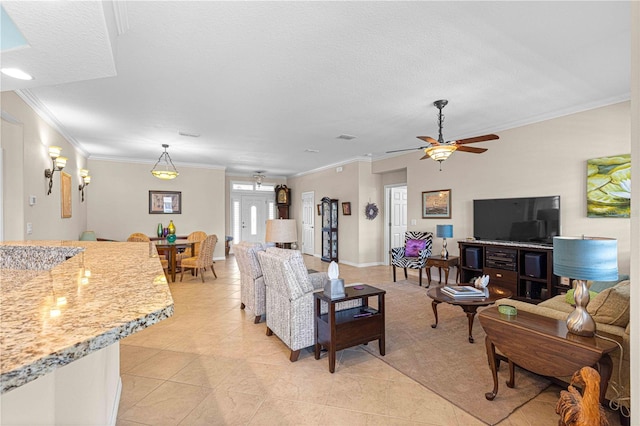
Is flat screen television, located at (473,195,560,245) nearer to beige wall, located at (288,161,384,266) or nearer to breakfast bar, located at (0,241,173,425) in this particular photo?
beige wall, located at (288,161,384,266)

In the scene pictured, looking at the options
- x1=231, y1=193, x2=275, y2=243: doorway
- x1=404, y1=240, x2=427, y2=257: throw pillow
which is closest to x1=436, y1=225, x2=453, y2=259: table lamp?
x1=404, y1=240, x2=427, y2=257: throw pillow

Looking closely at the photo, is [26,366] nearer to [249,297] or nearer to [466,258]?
[249,297]

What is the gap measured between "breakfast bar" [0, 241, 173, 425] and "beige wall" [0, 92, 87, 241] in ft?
7.76

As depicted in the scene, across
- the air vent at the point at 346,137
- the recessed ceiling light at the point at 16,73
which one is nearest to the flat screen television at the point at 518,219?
the air vent at the point at 346,137

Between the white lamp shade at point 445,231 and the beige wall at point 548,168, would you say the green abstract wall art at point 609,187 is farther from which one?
the white lamp shade at point 445,231

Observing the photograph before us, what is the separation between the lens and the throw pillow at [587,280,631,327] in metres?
1.94

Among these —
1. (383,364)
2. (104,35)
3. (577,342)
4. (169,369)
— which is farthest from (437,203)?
(104,35)

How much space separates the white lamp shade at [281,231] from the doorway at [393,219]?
158 inches

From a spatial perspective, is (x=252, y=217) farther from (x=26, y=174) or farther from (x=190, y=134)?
(x=26, y=174)

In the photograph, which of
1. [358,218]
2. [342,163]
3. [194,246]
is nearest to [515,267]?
[358,218]

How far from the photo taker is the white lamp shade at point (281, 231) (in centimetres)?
358

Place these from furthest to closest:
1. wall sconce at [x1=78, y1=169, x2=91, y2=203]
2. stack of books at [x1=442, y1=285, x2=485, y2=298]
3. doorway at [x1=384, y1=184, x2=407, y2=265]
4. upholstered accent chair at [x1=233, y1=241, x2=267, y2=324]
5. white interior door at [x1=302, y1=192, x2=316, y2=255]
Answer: white interior door at [x1=302, y1=192, x2=316, y2=255] → doorway at [x1=384, y1=184, x2=407, y2=265] → wall sconce at [x1=78, y1=169, x2=91, y2=203] → upholstered accent chair at [x1=233, y1=241, x2=267, y2=324] → stack of books at [x1=442, y1=285, x2=485, y2=298]

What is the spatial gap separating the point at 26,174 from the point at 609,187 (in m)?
6.68

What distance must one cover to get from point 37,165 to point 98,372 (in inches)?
139
